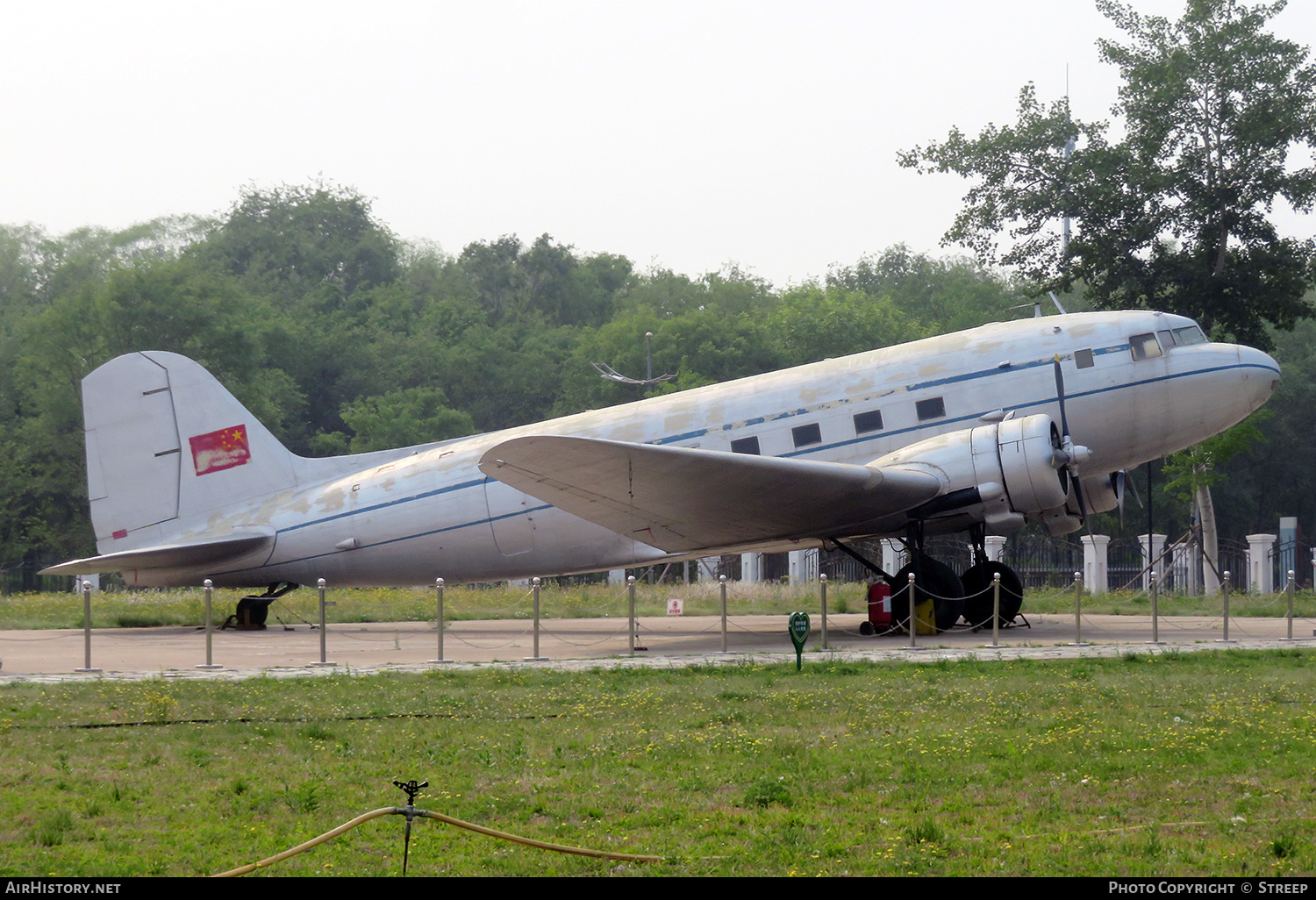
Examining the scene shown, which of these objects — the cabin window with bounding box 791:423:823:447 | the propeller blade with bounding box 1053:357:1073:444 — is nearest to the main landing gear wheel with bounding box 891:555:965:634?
the cabin window with bounding box 791:423:823:447

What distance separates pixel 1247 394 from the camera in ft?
60.7

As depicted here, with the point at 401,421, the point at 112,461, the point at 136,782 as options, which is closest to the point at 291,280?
the point at 401,421

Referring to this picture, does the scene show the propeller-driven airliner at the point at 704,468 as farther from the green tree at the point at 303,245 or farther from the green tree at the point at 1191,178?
the green tree at the point at 303,245

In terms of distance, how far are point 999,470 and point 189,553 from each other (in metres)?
13.4

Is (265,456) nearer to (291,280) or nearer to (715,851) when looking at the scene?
(715,851)

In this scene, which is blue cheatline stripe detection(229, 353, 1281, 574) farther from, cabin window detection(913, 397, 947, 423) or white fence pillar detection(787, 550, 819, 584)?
white fence pillar detection(787, 550, 819, 584)

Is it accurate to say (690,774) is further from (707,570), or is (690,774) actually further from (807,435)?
(707,570)

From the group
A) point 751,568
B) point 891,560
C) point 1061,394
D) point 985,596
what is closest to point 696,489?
point 985,596

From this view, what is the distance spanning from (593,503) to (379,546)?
4746mm

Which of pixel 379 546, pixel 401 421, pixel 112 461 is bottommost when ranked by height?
pixel 379 546

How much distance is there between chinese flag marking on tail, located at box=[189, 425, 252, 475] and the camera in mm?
21562

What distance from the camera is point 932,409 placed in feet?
61.7

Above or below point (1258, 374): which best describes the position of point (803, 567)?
below

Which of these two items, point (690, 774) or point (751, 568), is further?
point (751, 568)
